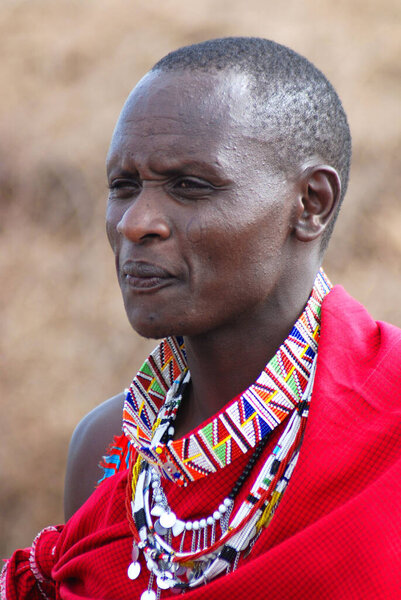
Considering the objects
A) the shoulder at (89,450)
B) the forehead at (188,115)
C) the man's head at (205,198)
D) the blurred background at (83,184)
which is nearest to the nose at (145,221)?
the man's head at (205,198)

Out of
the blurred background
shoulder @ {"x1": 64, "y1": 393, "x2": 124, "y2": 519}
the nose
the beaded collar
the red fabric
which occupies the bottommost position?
the red fabric

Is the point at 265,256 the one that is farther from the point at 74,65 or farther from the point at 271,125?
the point at 74,65

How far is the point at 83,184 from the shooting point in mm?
4391

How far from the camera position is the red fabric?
1451mm

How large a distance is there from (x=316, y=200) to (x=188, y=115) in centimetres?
37

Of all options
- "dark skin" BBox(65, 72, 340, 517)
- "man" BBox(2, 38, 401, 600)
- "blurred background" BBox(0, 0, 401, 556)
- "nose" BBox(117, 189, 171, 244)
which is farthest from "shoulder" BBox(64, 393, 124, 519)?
"blurred background" BBox(0, 0, 401, 556)

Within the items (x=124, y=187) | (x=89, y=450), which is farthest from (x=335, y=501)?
(x=89, y=450)

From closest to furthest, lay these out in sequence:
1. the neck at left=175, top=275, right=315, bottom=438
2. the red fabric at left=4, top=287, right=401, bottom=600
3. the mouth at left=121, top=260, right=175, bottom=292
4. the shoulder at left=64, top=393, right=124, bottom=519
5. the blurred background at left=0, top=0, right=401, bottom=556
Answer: the red fabric at left=4, top=287, right=401, bottom=600
the mouth at left=121, top=260, right=175, bottom=292
the neck at left=175, top=275, right=315, bottom=438
the shoulder at left=64, top=393, right=124, bottom=519
the blurred background at left=0, top=0, right=401, bottom=556

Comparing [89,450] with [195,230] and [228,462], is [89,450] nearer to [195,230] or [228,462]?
[228,462]

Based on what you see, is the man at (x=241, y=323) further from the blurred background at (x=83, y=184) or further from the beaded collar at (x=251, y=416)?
the blurred background at (x=83, y=184)

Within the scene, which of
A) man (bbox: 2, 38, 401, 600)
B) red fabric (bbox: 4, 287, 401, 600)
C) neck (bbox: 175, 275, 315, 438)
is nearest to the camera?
red fabric (bbox: 4, 287, 401, 600)

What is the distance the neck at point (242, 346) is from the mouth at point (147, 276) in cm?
22

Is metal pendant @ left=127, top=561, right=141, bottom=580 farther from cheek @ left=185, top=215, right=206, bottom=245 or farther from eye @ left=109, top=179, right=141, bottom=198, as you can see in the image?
eye @ left=109, top=179, right=141, bottom=198

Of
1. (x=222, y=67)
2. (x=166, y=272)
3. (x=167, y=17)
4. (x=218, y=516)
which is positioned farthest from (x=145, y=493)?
(x=167, y=17)
